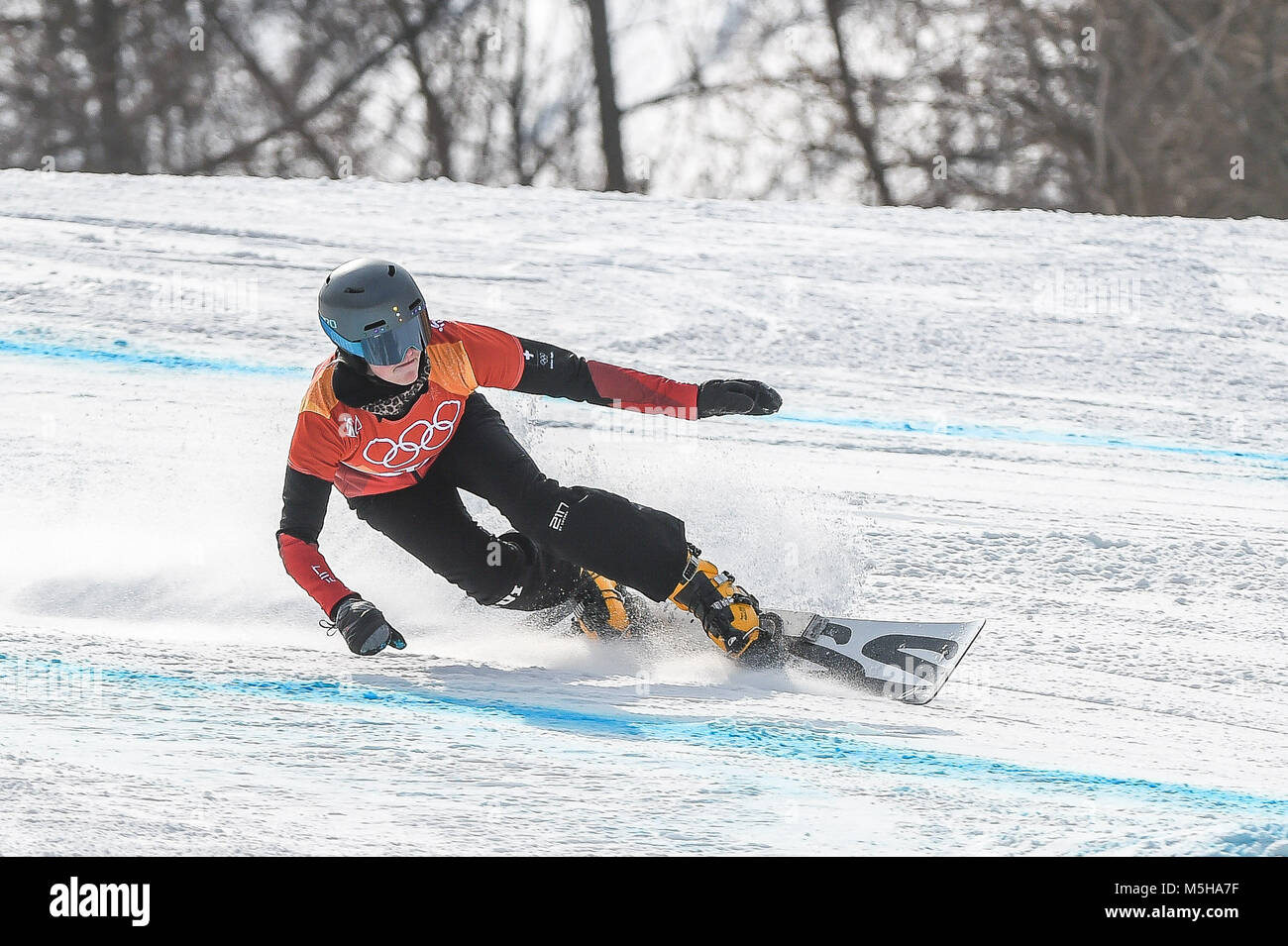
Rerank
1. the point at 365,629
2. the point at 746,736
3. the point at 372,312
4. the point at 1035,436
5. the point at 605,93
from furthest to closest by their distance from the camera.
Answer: the point at 605,93 < the point at 1035,436 < the point at 372,312 < the point at 365,629 < the point at 746,736

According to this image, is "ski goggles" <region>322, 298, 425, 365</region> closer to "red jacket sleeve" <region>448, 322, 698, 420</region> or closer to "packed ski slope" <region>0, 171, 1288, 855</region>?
"red jacket sleeve" <region>448, 322, 698, 420</region>

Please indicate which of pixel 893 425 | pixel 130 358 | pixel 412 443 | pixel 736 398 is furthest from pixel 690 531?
pixel 130 358

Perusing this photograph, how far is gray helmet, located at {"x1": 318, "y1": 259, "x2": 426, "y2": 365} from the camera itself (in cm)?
339

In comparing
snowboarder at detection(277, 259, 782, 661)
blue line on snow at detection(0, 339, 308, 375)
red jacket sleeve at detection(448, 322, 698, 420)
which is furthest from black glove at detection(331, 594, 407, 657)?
blue line on snow at detection(0, 339, 308, 375)

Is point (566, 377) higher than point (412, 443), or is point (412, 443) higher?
point (566, 377)

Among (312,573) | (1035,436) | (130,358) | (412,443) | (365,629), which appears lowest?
(365,629)

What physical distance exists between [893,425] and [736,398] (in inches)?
82.3

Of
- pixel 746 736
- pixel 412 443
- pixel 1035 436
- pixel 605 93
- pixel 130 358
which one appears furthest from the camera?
pixel 605 93

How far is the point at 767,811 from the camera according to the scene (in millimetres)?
2732

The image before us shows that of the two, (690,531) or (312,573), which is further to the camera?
(690,531)

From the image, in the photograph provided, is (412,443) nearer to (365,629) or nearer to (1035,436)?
(365,629)

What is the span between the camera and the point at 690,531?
14.6 feet
